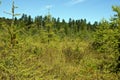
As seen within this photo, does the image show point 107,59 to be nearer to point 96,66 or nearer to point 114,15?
point 96,66

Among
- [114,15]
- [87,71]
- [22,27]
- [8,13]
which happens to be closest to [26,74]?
[22,27]

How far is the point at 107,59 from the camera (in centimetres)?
1287

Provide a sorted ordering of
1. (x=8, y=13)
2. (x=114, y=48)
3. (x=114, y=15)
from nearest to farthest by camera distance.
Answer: (x=8, y=13) < (x=114, y=48) < (x=114, y=15)

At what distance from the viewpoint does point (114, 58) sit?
12.3 meters

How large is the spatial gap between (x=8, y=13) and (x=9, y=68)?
5.23 feet

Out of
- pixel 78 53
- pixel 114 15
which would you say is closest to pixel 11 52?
pixel 114 15

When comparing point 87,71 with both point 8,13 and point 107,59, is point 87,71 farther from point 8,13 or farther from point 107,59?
point 8,13

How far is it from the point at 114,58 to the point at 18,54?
19.9 feet

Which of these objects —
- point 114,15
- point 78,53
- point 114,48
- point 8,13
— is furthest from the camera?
point 78,53

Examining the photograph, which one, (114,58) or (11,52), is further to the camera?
(114,58)

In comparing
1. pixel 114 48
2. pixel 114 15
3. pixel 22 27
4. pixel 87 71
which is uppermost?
pixel 114 15

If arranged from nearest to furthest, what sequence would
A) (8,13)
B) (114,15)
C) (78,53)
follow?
(8,13), (114,15), (78,53)

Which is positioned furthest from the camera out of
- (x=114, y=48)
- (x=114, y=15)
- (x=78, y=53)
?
(x=78, y=53)

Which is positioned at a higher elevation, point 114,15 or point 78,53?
point 114,15
